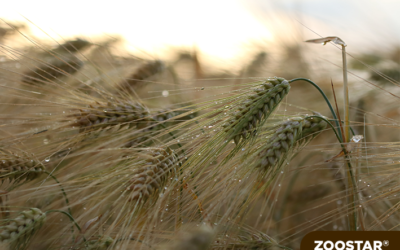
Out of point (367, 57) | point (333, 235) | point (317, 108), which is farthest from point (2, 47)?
point (367, 57)

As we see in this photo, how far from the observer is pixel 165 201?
2.38 feet

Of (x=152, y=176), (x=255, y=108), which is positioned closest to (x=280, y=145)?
(x=255, y=108)

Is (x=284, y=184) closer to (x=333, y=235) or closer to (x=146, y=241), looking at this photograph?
(x=333, y=235)

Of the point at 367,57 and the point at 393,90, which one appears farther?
the point at 367,57

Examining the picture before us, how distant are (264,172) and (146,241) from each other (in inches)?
12.0

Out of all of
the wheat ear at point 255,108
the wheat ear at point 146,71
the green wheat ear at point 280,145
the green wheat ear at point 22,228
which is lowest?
the green wheat ear at point 22,228

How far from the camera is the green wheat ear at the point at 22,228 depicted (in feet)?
2.19

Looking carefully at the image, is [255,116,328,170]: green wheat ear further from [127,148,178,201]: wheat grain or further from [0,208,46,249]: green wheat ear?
[0,208,46,249]: green wheat ear

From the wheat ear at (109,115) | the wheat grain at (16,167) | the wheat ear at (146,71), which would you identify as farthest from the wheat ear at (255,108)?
the wheat ear at (146,71)

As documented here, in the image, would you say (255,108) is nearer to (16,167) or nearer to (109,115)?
(109,115)

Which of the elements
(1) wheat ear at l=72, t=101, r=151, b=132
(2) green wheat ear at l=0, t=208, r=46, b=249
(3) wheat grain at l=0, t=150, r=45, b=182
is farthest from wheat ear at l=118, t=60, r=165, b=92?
(2) green wheat ear at l=0, t=208, r=46, b=249

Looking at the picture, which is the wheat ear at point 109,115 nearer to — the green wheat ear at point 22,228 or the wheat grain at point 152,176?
the wheat grain at point 152,176

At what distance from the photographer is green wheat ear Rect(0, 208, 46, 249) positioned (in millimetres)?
668

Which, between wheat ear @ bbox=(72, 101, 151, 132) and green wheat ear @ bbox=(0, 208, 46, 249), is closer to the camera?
green wheat ear @ bbox=(0, 208, 46, 249)
